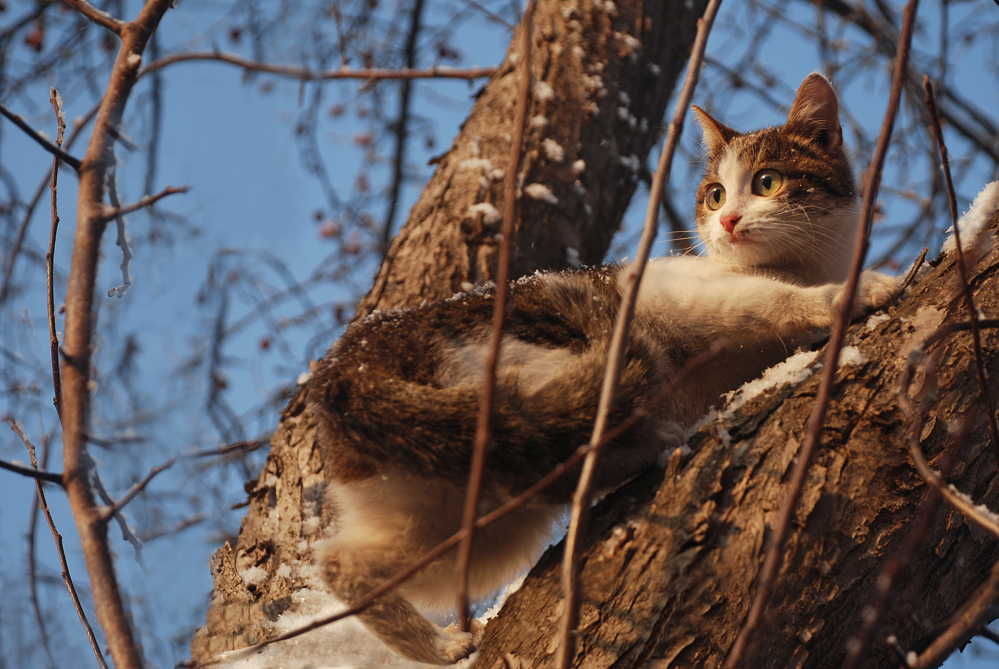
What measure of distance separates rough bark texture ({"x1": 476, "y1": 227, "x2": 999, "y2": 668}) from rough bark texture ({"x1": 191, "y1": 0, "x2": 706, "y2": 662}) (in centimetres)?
99

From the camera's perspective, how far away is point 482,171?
2998 mm

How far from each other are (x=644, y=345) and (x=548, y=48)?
194cm

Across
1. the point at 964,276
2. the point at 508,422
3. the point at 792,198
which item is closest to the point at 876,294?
the point at 964,276

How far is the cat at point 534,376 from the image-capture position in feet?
5.29

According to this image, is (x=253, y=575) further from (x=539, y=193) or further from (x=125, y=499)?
(x=539, y=193)

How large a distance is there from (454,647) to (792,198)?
5.51 ft

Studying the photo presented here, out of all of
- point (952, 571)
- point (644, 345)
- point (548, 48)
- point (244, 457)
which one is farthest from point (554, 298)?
point (244, 457)

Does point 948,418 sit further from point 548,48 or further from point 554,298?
point 548,48

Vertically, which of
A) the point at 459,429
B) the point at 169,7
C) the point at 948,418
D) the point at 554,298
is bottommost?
the point at 948,418

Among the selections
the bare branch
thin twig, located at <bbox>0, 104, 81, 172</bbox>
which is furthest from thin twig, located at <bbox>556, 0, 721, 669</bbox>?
the bare branch

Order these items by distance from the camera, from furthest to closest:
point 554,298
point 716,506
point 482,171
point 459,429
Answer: point 482,171 < point 554,298 < point 459,429 < point 716,506

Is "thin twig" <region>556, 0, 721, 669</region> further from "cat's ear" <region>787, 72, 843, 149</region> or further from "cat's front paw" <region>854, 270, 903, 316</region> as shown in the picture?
"cat's ear" <region>787, 72, 843, 149</region>

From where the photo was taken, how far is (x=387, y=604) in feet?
5.76

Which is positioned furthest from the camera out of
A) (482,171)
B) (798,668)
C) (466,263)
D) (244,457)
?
(244,457)
